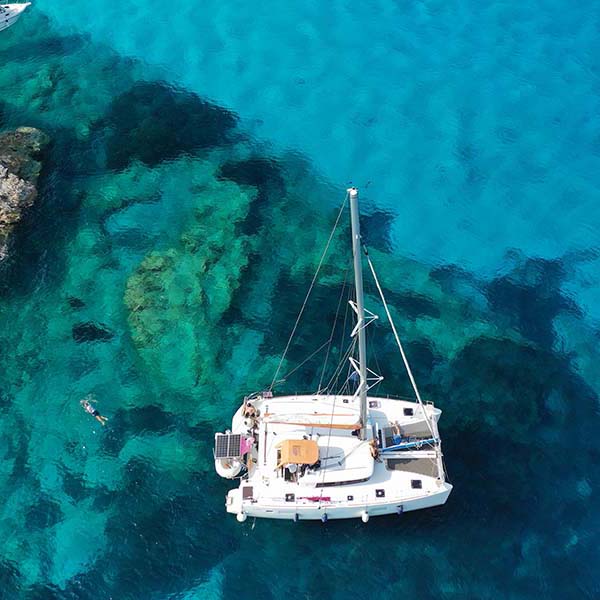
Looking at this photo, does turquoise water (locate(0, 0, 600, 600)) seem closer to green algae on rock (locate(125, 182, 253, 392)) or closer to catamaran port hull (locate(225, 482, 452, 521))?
green algae on rock (locate(125, 182, 253, 392))

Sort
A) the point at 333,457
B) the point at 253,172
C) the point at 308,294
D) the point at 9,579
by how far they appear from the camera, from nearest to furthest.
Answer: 1. the point at 333,457
2. the point at 9,579
3. the point at 308,294
4. the point at 253,172

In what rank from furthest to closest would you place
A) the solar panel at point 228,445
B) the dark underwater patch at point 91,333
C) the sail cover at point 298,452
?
1. the dark underwater patch at point 91,333
2. the solar panel at point 228,445
3. the sail cover at point 298,452

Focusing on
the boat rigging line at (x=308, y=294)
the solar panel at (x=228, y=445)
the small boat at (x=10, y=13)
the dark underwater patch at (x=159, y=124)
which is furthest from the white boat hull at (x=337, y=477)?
the small boat at (x=10, y=13)

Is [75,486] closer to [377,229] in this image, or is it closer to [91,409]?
[91,409]

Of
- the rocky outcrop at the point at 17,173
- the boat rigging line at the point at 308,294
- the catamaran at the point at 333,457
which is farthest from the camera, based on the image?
the rocky outcrop at the point at 17,173

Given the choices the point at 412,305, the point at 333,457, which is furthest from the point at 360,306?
the point at 412,305

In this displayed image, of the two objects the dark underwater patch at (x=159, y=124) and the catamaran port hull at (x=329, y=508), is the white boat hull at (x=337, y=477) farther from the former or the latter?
the dark underwater patch at (x=159, y=124)

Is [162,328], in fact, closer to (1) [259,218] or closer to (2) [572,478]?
(1) [259,218]
